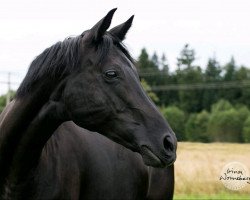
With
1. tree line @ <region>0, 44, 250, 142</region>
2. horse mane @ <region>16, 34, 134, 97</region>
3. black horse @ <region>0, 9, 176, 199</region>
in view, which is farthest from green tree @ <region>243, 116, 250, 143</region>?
horse mane @ <region>16, 34, 134, 97</region>

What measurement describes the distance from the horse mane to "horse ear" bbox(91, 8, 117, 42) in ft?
0.17

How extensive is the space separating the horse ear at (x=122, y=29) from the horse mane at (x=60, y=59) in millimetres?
91

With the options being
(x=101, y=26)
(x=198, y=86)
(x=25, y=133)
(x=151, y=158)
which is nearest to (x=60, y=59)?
(x=101, y=26)

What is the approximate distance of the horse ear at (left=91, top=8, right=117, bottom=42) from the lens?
360 centimetres

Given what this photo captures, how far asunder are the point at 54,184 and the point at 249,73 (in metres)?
75.4

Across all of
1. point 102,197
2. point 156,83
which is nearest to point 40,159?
point 102,197

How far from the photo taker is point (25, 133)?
400 centimetres

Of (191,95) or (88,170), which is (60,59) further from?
(191,95)

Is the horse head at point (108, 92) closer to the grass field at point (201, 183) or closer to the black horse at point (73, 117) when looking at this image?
the black horse at point (73, 117)

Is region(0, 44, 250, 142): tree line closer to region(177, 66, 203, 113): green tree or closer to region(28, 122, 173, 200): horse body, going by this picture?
region(177, 66, 203, 113): green tree

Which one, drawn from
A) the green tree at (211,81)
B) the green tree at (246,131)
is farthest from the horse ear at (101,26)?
the green tree at (211,81)

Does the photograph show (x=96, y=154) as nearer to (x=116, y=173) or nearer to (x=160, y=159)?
(x=116, y=173)

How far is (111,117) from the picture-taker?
3664mm

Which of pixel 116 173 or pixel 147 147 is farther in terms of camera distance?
pixel 116 173
